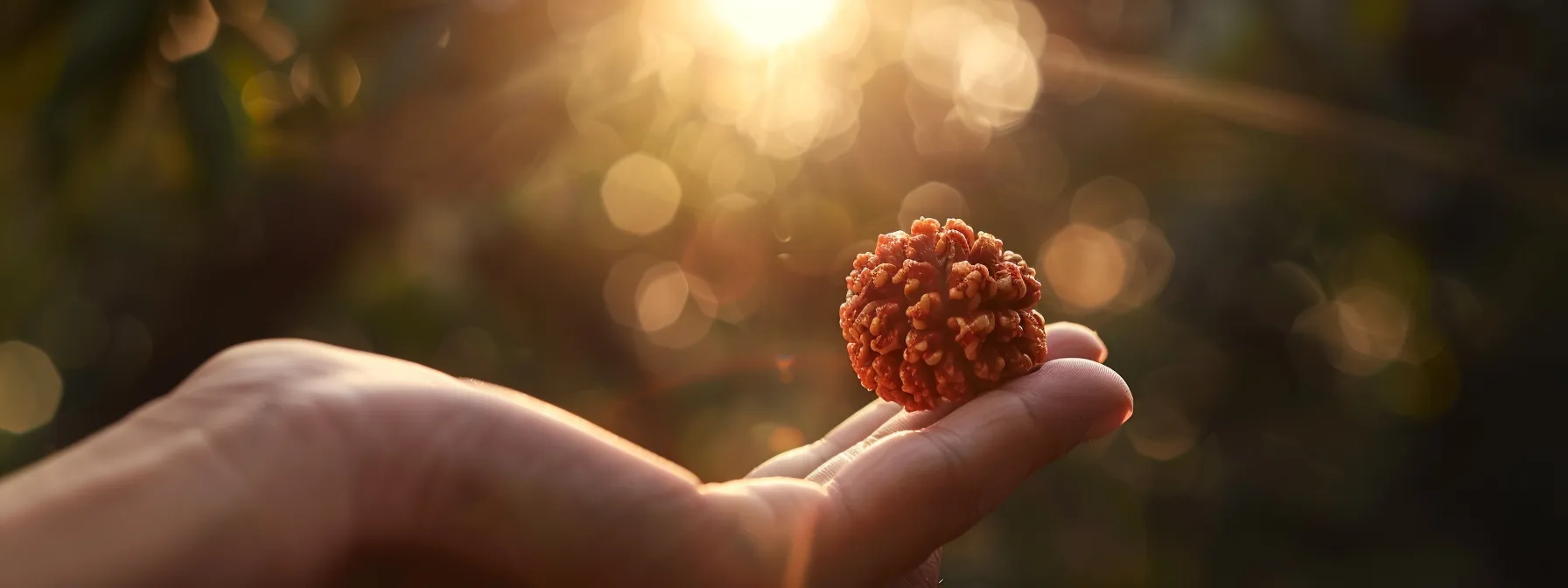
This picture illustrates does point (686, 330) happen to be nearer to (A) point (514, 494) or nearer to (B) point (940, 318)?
(B) point (940, 318)

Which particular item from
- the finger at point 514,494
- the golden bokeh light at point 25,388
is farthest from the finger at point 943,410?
the golden bokeh light at point 25,388

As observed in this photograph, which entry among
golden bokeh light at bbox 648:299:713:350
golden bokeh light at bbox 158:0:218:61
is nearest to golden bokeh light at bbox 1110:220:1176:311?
golden bokeh light at bbox 648:299:713:350

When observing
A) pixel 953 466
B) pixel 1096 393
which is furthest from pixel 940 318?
pixel 953 466

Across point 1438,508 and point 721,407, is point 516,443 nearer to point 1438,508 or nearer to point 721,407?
point 721,407

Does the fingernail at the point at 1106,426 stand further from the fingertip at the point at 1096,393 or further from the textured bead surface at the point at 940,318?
the textured bead surface at the point at 940,318

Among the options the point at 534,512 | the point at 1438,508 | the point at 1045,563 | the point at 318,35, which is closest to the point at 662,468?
the point at 534,512

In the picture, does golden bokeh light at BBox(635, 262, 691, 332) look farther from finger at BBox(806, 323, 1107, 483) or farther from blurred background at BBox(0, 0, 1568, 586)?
finger at BBox(806, 323, 1107, 483)
